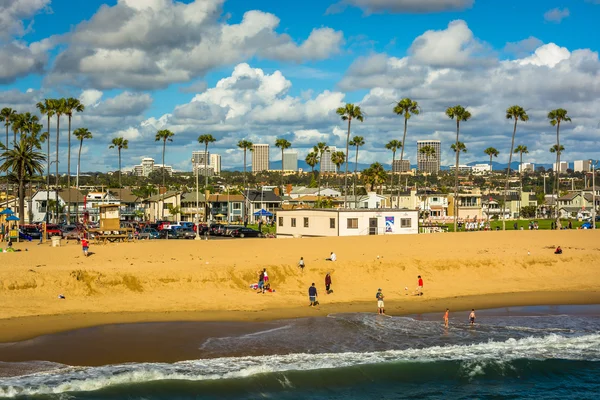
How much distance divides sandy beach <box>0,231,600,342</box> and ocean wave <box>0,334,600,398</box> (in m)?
5.64

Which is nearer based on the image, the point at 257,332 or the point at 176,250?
the point at 257,332

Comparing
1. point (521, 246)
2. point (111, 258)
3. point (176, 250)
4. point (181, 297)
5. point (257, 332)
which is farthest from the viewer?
point (521, 246)

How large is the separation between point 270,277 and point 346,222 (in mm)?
22974

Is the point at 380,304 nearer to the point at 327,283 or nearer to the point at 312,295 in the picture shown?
the point at 312,295

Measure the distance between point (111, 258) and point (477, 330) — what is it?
22.6 metres

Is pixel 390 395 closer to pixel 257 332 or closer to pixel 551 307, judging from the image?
pixel 257 332

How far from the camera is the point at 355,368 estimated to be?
23.2 metres

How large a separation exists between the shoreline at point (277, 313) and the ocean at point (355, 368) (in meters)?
2.19

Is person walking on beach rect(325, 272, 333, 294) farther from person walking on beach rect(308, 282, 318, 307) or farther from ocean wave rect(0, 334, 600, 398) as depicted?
ocean wave rect(0, 334, 600, 398)

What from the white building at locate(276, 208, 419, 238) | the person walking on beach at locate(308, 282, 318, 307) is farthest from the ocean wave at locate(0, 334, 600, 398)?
the white building at locate(276, 208, 419, 238)

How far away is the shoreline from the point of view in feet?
88.2

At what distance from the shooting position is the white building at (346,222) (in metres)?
58.6

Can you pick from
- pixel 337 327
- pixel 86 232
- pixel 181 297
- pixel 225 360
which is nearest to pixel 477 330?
pixel 337 327

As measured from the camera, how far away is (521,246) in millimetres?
52281
